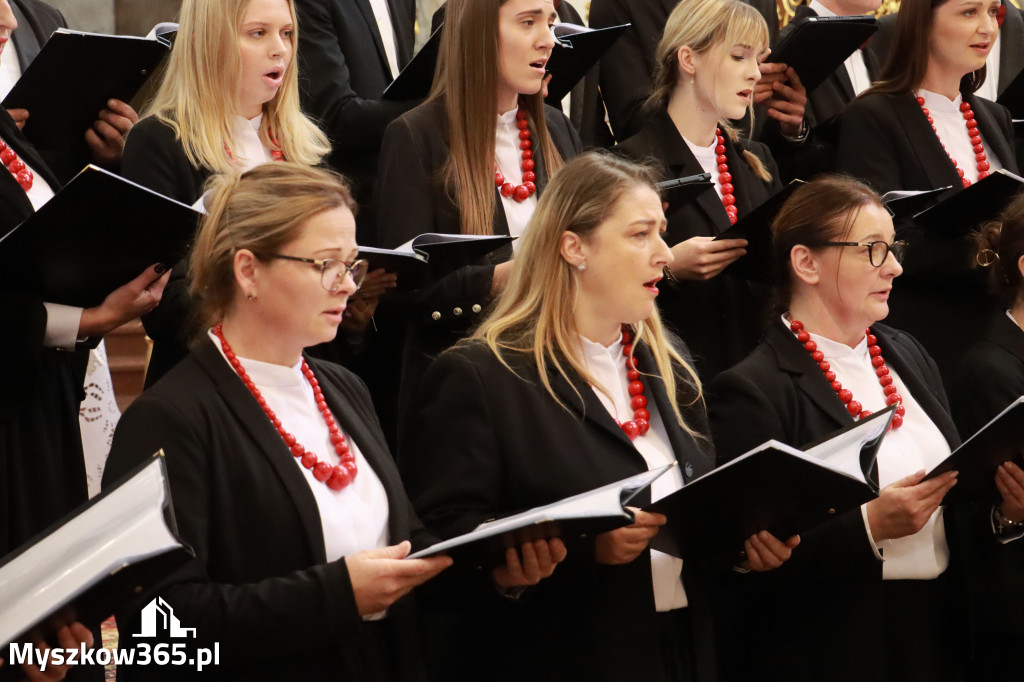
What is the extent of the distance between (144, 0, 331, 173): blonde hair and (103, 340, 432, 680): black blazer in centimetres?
107

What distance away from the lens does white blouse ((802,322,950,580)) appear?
3.27 metres

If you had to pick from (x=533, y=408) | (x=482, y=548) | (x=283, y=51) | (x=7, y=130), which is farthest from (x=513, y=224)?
(x=482, y=548)

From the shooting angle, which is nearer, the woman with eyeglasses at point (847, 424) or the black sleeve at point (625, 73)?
the woman with eyeglasses at point (847, 424)

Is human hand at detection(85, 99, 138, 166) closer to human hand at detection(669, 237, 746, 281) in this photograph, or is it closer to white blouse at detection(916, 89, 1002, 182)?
human hand at detection(669, 237, 746, 281)

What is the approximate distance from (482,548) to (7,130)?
1.75m

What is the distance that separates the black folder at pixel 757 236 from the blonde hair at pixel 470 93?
65 centimetres

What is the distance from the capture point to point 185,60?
354 centimetres

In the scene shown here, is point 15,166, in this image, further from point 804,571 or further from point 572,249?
point 804,571

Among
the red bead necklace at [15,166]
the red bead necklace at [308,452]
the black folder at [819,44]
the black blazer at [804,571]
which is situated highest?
the black folder at [819,44]

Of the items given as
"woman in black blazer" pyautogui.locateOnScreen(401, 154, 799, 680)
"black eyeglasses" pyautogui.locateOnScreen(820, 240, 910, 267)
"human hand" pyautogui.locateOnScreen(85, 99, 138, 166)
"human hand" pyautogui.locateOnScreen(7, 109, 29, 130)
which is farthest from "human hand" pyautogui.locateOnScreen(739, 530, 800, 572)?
"human hand" pyautogui.locateOnScreen(7, 109, 29, 130)

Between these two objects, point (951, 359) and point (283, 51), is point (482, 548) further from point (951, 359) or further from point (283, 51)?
point (951, 359)

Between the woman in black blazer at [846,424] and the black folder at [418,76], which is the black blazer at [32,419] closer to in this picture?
the black folder at [418,76]

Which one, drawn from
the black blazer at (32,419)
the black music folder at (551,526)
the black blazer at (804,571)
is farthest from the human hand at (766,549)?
the black blazer at (32,419)

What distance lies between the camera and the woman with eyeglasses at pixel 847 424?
10.2ft
